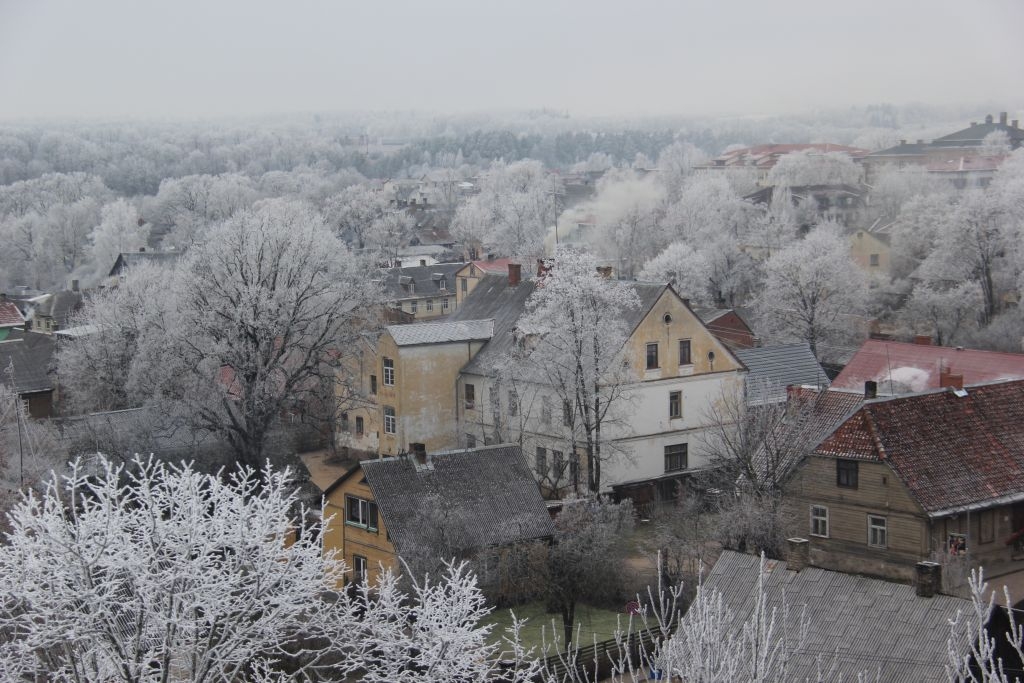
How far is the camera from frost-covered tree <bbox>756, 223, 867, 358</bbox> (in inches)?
2093

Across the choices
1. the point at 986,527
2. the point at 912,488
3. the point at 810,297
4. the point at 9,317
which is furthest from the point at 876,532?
the point at 9,317

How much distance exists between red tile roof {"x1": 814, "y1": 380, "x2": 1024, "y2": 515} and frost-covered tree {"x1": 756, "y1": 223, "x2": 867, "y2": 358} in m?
24.7

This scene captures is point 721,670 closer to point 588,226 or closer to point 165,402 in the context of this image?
point 165,402

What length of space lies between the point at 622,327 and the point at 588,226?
70912 mm

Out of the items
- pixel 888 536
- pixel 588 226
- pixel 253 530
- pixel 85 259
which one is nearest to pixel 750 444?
pixel 888 536

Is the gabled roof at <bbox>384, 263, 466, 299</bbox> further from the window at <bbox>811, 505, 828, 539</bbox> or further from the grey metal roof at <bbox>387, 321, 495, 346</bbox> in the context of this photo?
the window at <bbox>811, 505, 828, 539</bbox>

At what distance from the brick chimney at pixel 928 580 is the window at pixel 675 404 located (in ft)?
55.4

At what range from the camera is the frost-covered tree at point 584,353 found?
32.7 m

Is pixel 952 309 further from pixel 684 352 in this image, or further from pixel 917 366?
pixel 684 352

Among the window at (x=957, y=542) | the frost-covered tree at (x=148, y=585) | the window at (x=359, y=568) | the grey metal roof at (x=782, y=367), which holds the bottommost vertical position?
the window at (x=359, y=568)

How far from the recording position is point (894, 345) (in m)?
37.0

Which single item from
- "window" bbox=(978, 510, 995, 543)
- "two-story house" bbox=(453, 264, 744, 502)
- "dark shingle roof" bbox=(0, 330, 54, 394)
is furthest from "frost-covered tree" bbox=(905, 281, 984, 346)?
"dark shingle roof" bbox=(0, 330, 54, 394)

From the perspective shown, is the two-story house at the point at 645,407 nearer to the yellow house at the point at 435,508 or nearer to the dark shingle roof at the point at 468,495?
the dark shingle roof at the point at 468,495

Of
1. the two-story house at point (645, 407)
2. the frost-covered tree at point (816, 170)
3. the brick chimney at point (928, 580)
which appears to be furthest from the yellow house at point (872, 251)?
the brick chimney at point (928, 580)
